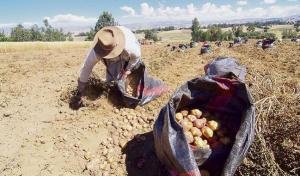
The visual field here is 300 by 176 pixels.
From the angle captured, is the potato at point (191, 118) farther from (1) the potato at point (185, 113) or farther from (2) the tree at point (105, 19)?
(2) the tree at point (105, 19)

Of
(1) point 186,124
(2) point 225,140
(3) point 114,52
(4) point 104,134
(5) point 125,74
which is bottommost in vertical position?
(4) point 104,134

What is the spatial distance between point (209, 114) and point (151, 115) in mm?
1281

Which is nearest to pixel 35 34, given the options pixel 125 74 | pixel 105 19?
pixel 105 19

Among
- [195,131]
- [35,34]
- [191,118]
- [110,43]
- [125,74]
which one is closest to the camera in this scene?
[195,131]

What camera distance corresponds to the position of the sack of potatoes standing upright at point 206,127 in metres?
2.30

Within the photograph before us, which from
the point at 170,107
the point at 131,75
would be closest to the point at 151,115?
the point at 131,75

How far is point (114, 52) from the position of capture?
362cm

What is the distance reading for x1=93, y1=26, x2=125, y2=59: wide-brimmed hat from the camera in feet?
11.8

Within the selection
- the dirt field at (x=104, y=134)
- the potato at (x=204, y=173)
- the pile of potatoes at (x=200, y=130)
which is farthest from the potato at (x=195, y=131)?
the dirt field at (x=104, y=134)

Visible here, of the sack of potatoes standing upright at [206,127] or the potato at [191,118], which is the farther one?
the potato at [191,118]

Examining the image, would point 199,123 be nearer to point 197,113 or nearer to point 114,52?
point 197,113

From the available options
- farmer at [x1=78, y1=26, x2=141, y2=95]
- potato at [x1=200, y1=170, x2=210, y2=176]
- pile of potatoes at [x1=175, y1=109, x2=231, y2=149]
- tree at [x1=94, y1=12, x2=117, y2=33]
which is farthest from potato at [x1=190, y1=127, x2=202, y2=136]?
tree at [x1=94, y1=12, x2=117, y2=33]

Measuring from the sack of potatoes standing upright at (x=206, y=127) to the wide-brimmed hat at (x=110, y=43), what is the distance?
115cm

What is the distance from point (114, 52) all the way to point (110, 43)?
4.4 inches
